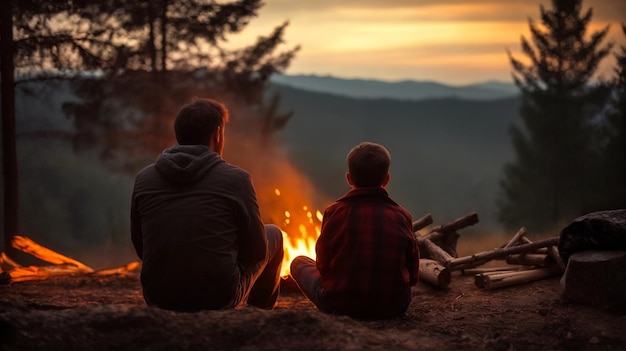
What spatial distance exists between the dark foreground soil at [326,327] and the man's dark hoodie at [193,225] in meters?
0.32

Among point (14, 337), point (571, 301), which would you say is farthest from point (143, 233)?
point (571, 301)

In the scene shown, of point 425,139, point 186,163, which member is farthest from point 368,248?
point 425,139

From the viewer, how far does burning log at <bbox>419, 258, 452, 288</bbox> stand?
6777 mm

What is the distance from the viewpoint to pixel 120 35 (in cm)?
1527

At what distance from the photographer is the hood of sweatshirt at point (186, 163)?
4562mm

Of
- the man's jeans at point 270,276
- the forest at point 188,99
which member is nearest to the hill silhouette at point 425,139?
the forest at point 188,99

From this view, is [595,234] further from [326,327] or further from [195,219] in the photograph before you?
[195,219]

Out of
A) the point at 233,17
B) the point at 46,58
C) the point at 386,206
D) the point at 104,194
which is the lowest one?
the point at 104,194

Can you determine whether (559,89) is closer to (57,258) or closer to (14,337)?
(57,258)

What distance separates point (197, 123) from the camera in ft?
15.6

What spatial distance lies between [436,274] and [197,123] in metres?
3.31

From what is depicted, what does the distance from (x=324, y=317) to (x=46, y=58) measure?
10.9 m

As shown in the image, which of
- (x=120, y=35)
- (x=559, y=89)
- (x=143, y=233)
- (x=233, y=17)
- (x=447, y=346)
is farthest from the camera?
(x=559, y=89)

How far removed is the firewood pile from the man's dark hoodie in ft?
9.51
